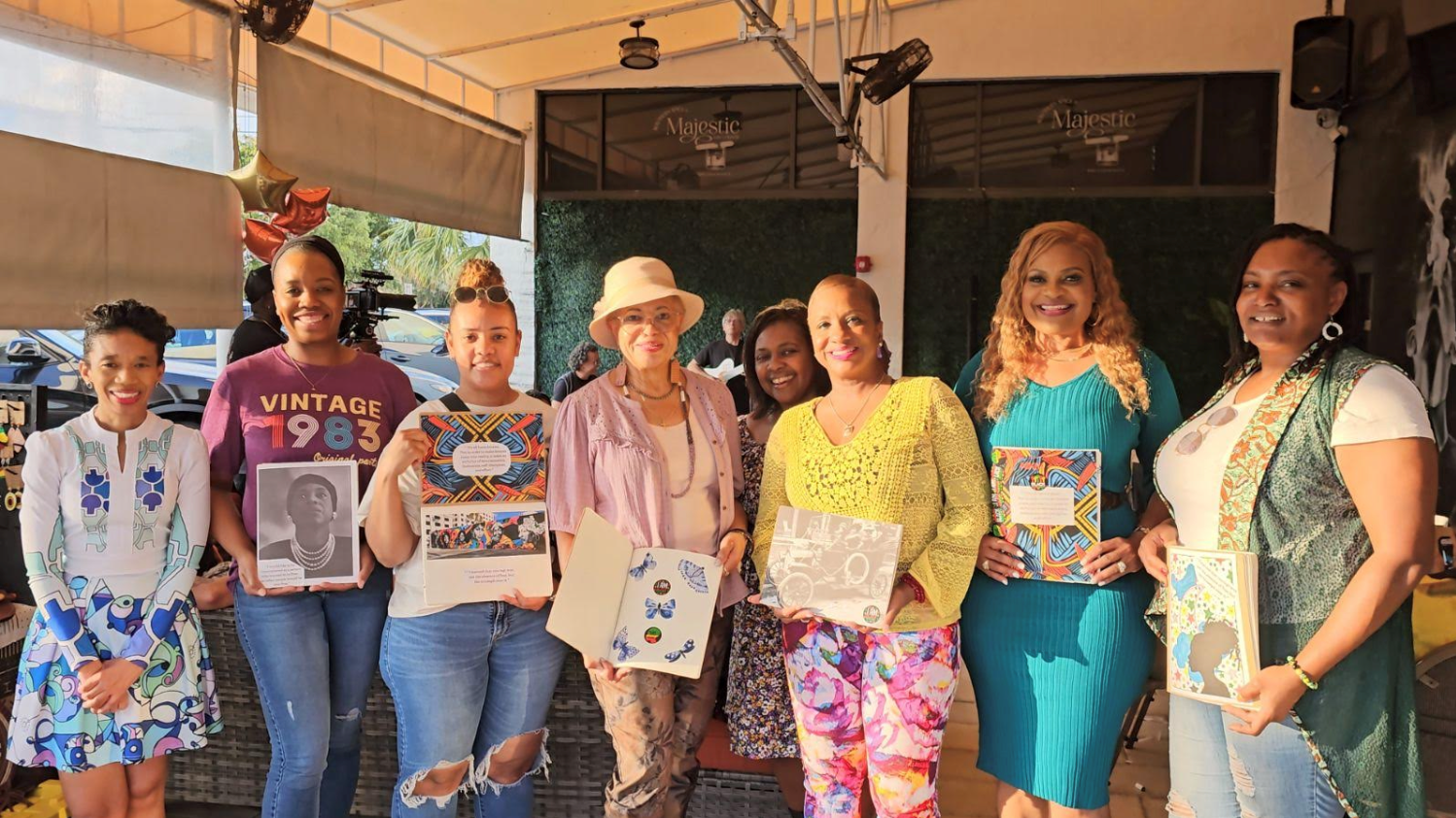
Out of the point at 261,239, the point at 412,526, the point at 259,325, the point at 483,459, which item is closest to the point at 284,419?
the point at 412,526

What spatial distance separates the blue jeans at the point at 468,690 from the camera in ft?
7.25

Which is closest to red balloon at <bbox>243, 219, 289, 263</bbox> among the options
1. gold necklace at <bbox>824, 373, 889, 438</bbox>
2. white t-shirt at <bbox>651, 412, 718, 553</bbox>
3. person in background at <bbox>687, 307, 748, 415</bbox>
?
white t-shirt at <bbox>651, 412, 718, 553</bbox>

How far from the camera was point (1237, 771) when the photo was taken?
72.9 inches

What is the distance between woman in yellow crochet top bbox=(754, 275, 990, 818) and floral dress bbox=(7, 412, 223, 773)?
4.77ft

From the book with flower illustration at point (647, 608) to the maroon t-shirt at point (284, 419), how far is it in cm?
69

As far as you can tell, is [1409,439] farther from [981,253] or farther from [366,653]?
[981,253]

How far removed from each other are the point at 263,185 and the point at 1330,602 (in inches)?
205

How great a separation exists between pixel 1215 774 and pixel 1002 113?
8.12 m

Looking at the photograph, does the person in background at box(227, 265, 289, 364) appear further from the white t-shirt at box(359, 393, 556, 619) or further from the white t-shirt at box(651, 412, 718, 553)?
the white t-shirt at box(651, 412, 718, 553)

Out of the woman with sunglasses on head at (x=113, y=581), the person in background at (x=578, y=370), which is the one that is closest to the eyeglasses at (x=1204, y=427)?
the woman with sunglasses on head at (x=113, y=581)

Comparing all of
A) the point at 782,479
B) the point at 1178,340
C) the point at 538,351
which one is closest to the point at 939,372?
the point at 1178,340

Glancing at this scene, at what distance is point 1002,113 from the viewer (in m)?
9.01

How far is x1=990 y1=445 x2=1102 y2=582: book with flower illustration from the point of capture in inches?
81.8

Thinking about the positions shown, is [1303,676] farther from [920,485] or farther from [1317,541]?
[920,485]
